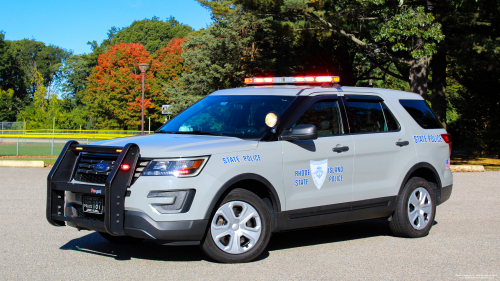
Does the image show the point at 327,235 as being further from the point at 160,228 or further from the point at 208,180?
the point at 160,228

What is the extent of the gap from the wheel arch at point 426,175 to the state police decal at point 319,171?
141cm

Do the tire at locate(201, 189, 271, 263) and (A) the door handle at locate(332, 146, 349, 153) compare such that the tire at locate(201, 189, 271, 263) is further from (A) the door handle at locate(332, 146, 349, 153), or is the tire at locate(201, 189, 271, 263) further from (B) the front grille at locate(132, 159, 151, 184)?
(A) the door handle at locate(332, 146, 349, 153)

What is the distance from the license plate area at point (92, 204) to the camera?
17.5 ft

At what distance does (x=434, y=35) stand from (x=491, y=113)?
1226 centimetres

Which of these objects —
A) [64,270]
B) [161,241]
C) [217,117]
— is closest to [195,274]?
[161,241]

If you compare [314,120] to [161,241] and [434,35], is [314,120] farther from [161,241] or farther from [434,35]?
[434,35]

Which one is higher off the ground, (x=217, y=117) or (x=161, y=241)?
(x=217, y=117)

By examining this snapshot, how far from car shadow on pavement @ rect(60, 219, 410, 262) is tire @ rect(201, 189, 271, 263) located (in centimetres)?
30

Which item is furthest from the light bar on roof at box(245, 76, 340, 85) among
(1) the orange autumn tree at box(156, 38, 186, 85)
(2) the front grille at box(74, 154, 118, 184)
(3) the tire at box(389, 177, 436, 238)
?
(1) the orange autumn tree at box(156, 38, 186, 85)

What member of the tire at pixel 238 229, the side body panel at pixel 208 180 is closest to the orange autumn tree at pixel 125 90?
the side body panel at pixel 208 180

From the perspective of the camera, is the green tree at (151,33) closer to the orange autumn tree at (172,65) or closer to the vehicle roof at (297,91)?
the orange autumn tree at (172,65)

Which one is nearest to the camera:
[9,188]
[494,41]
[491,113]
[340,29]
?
[9,188]

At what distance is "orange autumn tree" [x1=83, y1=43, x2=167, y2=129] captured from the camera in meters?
67.1

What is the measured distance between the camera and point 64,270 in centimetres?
534
